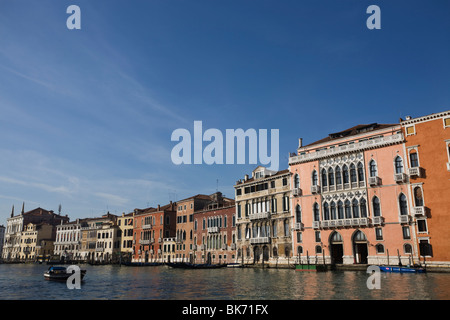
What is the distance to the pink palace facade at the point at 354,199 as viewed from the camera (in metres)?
32.0

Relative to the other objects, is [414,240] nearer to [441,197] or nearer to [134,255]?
[441,197]

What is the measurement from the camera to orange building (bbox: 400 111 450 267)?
2958 centimetres

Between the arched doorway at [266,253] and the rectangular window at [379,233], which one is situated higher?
the rectangular window at [379,233]

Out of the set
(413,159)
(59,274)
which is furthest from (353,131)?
(59,274)

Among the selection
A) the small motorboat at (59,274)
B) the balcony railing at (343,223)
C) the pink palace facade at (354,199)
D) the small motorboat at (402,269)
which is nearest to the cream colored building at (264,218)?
the pink palace facade at (354,199)

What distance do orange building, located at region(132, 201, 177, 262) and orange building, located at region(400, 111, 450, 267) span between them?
3678 centimetres

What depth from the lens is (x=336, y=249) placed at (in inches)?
1417

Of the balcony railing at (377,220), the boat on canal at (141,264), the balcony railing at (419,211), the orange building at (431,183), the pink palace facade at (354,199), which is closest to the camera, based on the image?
the orange building at (431,183)

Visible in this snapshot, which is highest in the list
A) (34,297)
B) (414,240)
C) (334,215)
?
(334,215)

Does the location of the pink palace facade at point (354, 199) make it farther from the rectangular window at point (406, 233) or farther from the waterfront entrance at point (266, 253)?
the waterfront entrance at point (266, 253)

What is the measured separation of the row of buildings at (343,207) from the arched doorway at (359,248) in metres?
0.09
